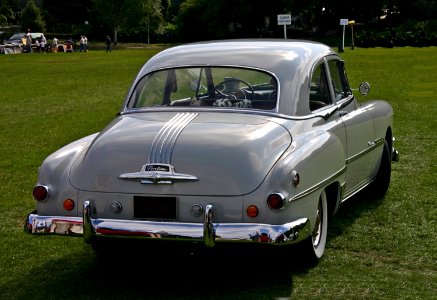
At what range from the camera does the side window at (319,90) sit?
7.47 metres

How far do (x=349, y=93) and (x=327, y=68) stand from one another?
666 mm

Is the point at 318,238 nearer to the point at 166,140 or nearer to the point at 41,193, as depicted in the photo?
the point at 166,140

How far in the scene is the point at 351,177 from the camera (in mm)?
7965

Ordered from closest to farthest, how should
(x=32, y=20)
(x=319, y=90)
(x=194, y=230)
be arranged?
1. (x=194, y=230)
2. (x=319, y=90)
3. (x=32, y=20)

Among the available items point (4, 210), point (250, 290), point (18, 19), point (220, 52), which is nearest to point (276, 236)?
point (250, 290)

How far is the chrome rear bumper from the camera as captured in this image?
5848mm

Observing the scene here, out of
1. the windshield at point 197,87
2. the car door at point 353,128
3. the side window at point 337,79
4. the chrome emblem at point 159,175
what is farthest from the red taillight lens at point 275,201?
the side window at point 337,79

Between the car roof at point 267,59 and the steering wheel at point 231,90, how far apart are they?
0.70 ft

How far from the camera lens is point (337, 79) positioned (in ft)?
27.7

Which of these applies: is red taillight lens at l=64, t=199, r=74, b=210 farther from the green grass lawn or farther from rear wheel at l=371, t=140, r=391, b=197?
rear wheel at l=371, t=140, r=391, b=197

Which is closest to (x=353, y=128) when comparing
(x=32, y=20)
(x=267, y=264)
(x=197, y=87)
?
(x=197, y=87)

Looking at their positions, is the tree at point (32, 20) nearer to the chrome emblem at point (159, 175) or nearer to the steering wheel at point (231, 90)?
the steering wheel at point (231, 90)

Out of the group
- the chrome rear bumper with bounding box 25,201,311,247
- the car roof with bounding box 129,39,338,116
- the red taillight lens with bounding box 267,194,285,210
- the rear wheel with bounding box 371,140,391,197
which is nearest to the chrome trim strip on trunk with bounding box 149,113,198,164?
the chrome rear bumper with bounding box 25,201,311,247

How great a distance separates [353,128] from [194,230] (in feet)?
8.70
